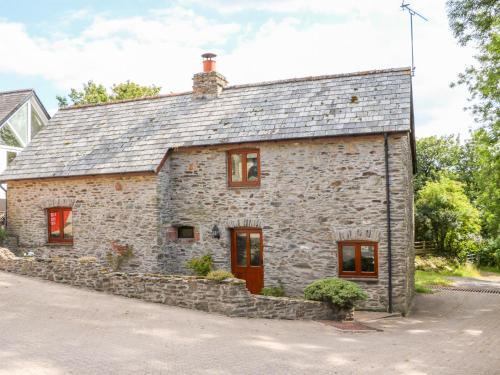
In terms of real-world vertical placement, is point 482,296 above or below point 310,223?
below

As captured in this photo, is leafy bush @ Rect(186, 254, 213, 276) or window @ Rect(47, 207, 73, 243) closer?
leafy bush @ Rect(186, 254, 213, 276)

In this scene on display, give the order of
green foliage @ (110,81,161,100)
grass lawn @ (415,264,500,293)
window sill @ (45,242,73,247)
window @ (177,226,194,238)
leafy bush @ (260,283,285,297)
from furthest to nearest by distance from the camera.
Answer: green foliage @ (110,81,161,100) → grass lawn @ (415,264,500,293) → window sill @ (45,242,73,247) → window @ (177,226,194,238) → leafy bush @ (260,283,285,297)

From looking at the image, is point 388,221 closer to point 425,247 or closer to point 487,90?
point 487,90

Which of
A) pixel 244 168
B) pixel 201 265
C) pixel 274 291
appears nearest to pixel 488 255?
pixel 274 291

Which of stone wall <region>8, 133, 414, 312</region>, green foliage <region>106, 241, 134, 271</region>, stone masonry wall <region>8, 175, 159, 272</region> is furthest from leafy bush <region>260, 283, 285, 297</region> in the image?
green foliage <region>106, 241, 134, 271</region>

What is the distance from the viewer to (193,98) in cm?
2069

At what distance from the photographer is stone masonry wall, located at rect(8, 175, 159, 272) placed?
A: 696 inches

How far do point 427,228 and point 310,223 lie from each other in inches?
719

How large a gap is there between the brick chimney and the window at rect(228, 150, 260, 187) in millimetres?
3717

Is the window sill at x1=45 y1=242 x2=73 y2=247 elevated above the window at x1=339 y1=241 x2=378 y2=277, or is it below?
above

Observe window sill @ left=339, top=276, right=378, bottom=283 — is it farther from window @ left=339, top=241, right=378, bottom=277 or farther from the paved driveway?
the paved driveway

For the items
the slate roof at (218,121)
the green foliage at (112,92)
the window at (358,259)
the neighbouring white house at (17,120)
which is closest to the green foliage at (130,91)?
the green foliage at (112,92)

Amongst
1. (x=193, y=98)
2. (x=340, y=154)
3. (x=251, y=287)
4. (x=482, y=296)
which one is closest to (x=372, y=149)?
(x=340, y=154)

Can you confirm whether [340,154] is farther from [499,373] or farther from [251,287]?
[499,373]
